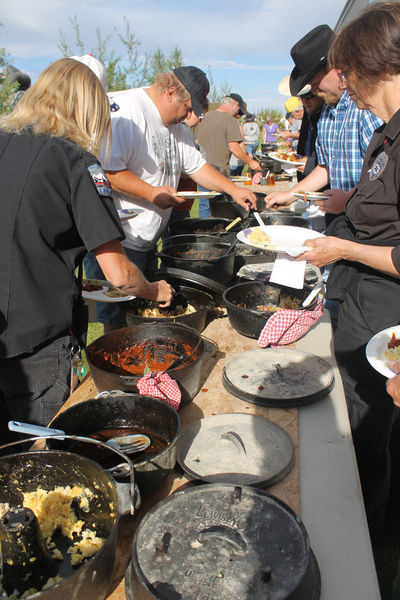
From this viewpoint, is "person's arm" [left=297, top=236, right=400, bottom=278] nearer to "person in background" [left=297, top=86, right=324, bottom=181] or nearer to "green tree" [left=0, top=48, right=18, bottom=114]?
"person in background" [left=297, top=86, right=324, bottom=181]

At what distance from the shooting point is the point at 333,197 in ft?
10.5

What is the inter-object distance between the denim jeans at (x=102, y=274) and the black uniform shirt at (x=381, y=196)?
1444 millimetres

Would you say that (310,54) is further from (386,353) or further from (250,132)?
(250,132)

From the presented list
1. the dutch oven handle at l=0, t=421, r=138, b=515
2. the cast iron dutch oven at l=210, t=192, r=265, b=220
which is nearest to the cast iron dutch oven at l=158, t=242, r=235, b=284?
the dutch oven handle at l=0, t=421, r=138, b=515

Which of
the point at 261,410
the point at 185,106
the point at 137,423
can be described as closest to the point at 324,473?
the point at 261,410

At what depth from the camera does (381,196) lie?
2020 mm

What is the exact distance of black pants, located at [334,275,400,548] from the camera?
220 centimetres

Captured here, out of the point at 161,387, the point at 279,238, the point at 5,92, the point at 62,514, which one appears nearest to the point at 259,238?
the point at 279,238

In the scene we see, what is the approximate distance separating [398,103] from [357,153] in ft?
4.26

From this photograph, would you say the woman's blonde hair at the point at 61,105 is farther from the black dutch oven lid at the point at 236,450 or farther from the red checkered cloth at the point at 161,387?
the black dutch oven lid at the point at 236,450

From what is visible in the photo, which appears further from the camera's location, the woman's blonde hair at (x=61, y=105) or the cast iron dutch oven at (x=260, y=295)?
the cast iron dutch oven at (x=260, y=295)

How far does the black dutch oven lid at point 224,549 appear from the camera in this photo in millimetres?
899

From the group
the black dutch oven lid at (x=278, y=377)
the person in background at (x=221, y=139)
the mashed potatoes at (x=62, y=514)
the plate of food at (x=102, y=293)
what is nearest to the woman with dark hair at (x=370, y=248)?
the black dutch oven lid at (x=278, y=377)

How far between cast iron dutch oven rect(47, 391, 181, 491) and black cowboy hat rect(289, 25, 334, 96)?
3194mm
